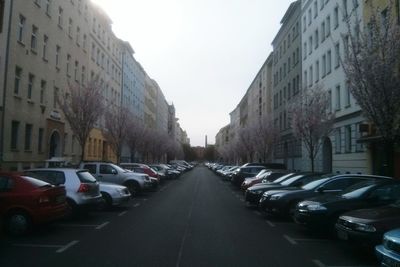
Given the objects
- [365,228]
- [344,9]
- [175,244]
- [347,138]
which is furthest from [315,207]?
[344,9]

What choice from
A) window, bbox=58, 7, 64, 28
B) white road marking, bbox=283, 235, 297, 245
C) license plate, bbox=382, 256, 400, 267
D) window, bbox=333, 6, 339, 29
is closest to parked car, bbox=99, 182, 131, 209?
white road marking, bbox=283, 235, 297, 245

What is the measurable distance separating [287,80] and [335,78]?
21.2 metres

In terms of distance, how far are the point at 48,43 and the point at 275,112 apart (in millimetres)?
37971

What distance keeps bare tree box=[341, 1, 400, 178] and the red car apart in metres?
11.4

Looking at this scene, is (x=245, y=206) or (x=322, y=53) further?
(x=322, y=53)

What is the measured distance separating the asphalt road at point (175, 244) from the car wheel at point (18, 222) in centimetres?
31

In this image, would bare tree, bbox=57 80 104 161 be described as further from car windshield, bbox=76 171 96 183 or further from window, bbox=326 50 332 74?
window, bbox=326 50 332 74

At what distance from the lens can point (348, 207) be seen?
37.2ft

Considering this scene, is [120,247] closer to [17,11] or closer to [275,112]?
[17,11]

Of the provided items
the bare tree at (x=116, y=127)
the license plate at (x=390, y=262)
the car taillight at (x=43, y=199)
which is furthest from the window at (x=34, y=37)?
the license plate at (x=390, y=262)

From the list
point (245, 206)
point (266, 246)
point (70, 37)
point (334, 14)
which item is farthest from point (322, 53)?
point (266, 246)

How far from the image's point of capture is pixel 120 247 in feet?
32.9

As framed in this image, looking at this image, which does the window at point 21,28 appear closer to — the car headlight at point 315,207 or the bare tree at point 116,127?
the bare tree at point 116,127

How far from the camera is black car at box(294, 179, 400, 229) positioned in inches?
445
